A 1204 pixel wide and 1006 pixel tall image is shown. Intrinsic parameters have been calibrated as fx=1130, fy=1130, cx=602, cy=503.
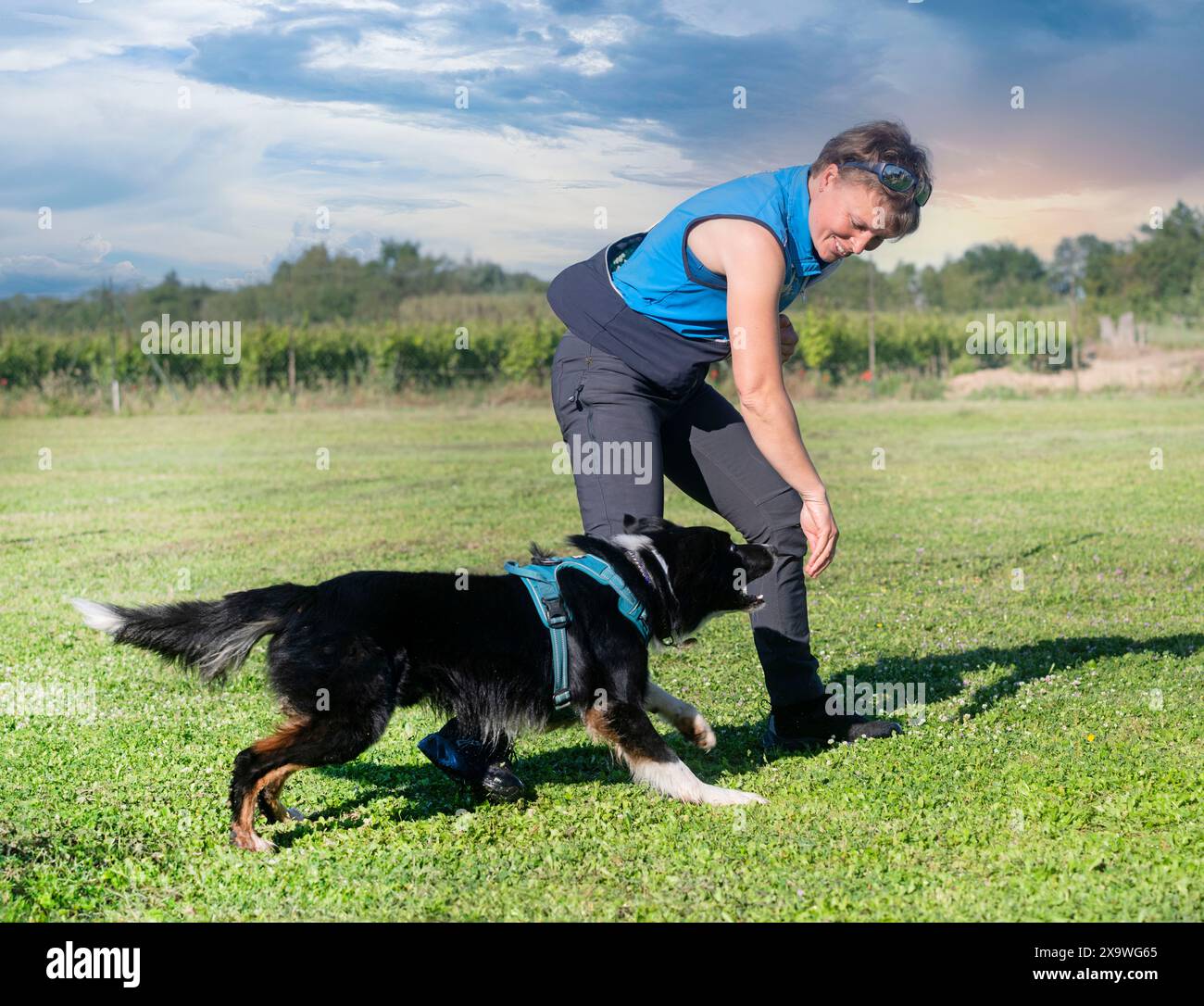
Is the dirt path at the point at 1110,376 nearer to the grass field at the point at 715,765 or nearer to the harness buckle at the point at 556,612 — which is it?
the grass field at the point at 715,765

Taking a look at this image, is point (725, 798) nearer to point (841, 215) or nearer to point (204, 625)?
point (204, 625)

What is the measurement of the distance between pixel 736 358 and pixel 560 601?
→ 113 centimetres

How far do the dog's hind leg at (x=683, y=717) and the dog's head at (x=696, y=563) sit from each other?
322 mm

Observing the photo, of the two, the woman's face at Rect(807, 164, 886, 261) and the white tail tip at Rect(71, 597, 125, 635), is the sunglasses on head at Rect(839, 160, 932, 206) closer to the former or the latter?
the woman's face at Rect(807, 164, 886, 261)

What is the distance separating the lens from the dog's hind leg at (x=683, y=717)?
15.7ft

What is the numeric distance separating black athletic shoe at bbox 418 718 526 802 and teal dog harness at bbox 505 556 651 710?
424 mm

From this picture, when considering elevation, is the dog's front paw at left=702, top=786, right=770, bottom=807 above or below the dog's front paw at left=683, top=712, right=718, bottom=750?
below

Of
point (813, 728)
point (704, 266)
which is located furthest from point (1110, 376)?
point (704, 266)

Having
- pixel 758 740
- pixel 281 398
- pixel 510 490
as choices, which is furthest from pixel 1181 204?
pixel 758 740

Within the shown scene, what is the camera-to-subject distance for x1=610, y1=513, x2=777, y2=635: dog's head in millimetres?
4566

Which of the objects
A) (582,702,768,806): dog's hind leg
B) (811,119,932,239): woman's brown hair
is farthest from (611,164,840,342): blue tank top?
(582,702,768,806): dog's hind leg
